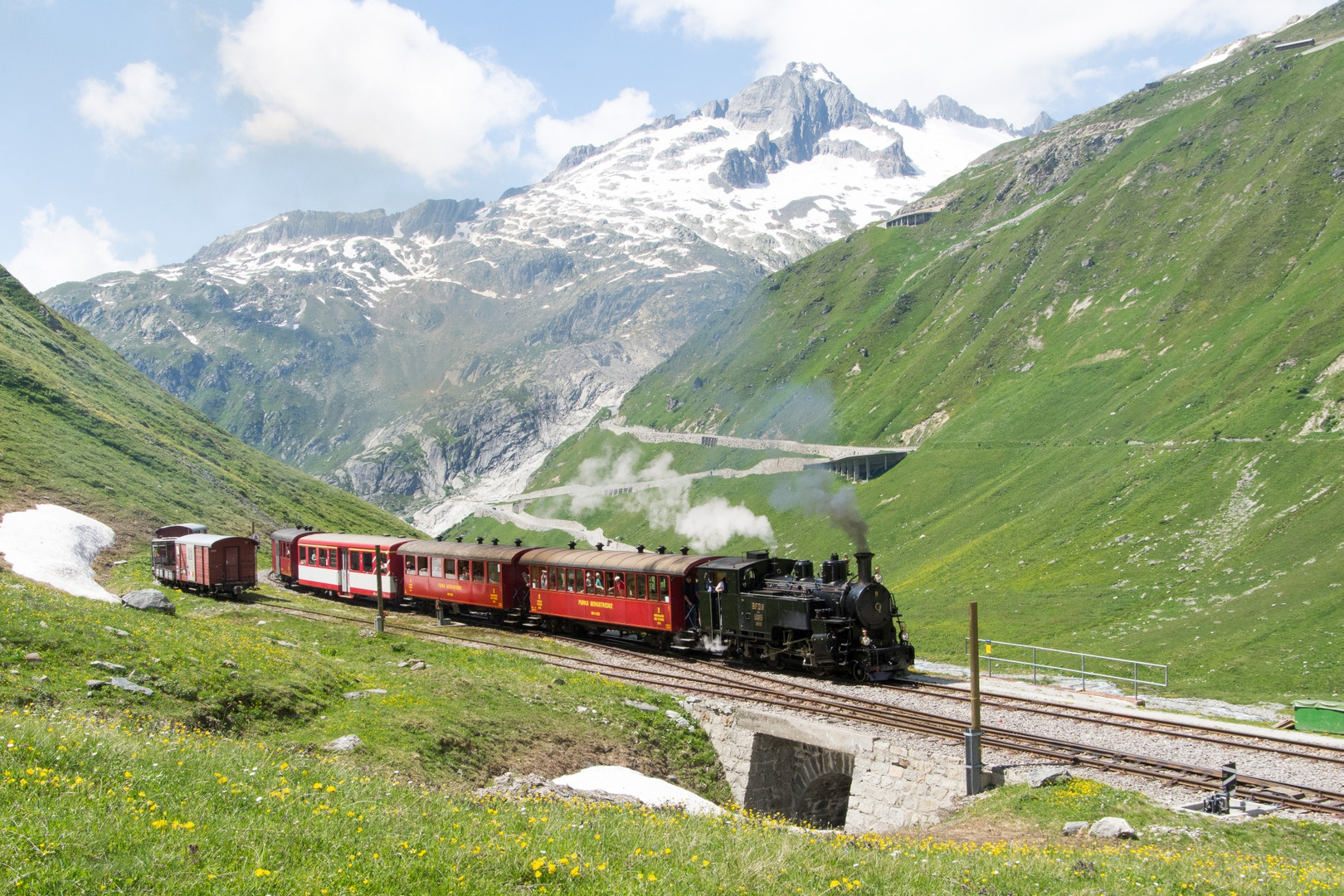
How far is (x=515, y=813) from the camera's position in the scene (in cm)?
1255

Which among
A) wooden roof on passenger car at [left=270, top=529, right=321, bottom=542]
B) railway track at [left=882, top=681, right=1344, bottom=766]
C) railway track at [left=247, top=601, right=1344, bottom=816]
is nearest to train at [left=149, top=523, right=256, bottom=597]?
wooden roof on passenger car at [left=270, top=529, right=321, bottom=542]

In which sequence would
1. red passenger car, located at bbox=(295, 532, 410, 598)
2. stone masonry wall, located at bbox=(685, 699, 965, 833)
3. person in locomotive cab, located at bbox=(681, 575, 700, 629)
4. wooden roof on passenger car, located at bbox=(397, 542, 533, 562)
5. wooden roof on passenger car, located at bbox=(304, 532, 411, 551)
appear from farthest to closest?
wooden roof on passenger car, located at bbox=(304, 532, 411, 551), red passenger car, located at bbox=(295, 532, 410, 598), wooden roof on passenger car, located at bbox=(397, 542, 533, 562), person in locomotive cab, located at bbox=(681, 575, 700, 629), stone masonry wall, located at bbox=(685, 699, 965, 833)

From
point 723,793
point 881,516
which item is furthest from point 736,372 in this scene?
point 723,793

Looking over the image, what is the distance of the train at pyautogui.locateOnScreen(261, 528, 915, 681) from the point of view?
102ft

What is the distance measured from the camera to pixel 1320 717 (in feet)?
81.3

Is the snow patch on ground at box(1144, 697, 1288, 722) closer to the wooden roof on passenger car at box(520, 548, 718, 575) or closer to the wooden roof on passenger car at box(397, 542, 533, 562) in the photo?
the wooden roof on passenger car at box(520, 548, 718, 575)

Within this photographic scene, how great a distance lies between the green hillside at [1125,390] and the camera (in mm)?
49812

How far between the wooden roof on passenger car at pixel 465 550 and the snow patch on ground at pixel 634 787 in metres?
24.9

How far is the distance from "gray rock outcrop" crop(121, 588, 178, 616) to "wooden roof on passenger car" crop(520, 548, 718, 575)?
59.8ft

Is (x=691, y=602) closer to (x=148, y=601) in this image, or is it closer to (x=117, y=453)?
(x=148, y=601)

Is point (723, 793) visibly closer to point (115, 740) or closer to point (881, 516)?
point (115, 740)

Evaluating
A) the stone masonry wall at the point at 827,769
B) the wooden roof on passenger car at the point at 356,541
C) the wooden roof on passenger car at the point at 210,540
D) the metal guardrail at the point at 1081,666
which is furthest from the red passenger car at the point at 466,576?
the metal guardrail at the point at 1081,666

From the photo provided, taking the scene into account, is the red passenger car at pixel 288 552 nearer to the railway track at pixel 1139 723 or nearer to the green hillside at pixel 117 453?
the green hillside at pixel 117 453

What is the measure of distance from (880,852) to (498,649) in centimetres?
2675
